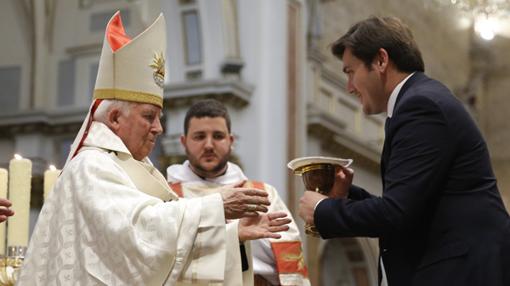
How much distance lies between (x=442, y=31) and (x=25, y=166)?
493 inches

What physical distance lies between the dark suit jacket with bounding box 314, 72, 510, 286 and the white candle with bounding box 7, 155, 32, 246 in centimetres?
139

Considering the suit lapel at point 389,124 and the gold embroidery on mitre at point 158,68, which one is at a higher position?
the gold embroidery on mitre at point 158,68

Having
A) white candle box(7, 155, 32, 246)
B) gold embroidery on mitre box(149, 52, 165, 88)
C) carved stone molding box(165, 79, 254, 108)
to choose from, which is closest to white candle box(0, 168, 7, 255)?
white candle box(7, 155, 32, 246)

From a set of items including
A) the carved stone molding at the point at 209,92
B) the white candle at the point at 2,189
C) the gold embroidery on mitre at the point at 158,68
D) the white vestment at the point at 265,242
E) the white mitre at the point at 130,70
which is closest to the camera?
the white mitre at the point at 130,70

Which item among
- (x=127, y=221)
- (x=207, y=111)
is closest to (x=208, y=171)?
(x=207, y=111)

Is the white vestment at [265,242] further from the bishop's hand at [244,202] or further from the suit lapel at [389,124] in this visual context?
the suit lapel at [389,124]

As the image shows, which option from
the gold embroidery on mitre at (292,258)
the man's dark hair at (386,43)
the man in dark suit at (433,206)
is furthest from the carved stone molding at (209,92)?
the man in dark suit at (433,206)

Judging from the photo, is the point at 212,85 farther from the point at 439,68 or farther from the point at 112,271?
the point at 439,68

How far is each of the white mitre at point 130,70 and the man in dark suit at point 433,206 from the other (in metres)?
0.86

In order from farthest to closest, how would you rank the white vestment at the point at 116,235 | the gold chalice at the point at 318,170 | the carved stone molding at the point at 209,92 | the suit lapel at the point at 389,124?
1. the carved stone molding at the point at 209,92
2. the gold chalice at the point at 318,170
3. the white vestment at the point at 116,235
4. the suit lapel at the point at 389,124

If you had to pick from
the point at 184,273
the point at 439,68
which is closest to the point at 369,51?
the point at 184,273

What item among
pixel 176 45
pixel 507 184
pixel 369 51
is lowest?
pixel 507 184

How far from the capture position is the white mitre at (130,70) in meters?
3.34

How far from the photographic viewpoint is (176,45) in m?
9.16
